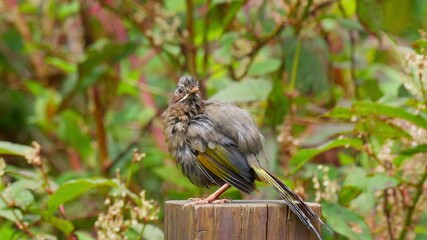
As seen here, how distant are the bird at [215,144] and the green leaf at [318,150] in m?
0.51

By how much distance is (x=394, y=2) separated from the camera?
583 cm

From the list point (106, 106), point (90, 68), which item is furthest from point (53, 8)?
point (90, 68)

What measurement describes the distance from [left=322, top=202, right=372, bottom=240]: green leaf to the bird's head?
2.77 feet

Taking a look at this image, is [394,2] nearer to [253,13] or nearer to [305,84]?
[305,84]

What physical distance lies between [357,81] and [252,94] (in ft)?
5.23

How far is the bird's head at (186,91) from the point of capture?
13.2 feet

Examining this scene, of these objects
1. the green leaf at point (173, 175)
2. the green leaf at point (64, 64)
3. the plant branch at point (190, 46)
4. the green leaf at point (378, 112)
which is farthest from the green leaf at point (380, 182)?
the green leaf at point (64, 64)

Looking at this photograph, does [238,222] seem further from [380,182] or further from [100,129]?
[100,129]

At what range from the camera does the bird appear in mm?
3762

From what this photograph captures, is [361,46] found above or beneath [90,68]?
above

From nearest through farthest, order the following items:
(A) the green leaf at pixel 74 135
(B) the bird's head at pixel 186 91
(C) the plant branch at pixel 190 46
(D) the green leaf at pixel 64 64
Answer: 1. (B) the bird's head at pixel 186 91
2. (C) the plant branch at pixel 190 46
3. (A) the green leaf at pixel 74 135
4. (D) the green leaf at pixel 64 64

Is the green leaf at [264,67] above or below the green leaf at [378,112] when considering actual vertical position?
above

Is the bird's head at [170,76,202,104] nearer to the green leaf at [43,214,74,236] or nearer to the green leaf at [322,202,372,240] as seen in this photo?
the green leaf at [43,214,74,236]

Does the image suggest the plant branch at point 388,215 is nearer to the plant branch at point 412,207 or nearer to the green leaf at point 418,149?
the plant branch at point 412,207
